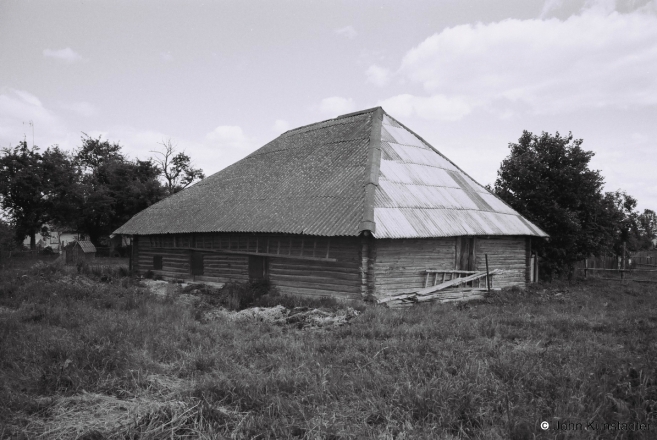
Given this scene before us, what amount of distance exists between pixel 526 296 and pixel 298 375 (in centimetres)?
1126

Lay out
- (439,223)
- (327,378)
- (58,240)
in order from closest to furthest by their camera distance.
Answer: (327,378) < (439,223) < (58,240)

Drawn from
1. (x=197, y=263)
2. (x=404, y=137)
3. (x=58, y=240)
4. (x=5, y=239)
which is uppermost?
(x=404, y=137)

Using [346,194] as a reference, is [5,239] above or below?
below

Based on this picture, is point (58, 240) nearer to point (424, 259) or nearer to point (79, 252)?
point (79, 252)

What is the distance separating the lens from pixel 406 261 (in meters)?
13.0

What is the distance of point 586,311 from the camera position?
1055cm

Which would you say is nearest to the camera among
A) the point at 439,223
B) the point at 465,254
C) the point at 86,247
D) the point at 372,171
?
the point at 439,223

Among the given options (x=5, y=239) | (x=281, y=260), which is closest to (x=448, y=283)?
(x=281, y=260)

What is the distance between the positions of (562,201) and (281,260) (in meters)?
15.0

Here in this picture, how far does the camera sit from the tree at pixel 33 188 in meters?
33.8

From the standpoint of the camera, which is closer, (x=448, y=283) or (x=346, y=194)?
(x=448, y=283)

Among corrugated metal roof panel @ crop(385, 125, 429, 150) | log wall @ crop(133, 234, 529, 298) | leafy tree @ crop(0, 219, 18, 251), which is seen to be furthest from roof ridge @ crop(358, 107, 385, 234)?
leafy tree @ crop(0, 219, 18, 251)

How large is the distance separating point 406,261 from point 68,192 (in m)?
34.5

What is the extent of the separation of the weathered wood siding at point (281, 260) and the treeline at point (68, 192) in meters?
21.8
